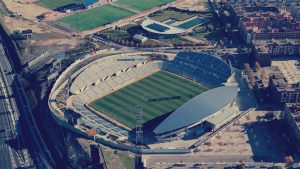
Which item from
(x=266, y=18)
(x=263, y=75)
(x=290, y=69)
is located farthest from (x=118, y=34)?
(x=290, y=69)

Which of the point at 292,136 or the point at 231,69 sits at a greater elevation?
the point at 231,69

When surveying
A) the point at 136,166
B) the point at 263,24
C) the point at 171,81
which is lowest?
the point at 136,166

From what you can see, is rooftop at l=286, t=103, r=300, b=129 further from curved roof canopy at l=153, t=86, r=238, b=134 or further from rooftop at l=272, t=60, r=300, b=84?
rooftop at l=272, t=60, r=300, b=84

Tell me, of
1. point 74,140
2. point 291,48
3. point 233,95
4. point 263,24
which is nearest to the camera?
point 74,140

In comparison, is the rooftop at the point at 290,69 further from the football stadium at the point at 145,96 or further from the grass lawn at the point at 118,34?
the grass lawn at the point at 118,34

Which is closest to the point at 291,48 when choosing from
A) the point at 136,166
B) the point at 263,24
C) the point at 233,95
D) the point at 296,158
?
the point at 263,24

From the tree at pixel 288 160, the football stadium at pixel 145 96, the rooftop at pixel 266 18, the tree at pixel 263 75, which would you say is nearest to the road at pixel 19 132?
Result: the football stadium at pixel 145 96

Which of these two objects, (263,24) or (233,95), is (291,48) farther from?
(233,95)

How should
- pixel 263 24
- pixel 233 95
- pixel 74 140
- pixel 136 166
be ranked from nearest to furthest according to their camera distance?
pixel 136 166
pixel 74 140
pixel 233 95
pixel 263 24
